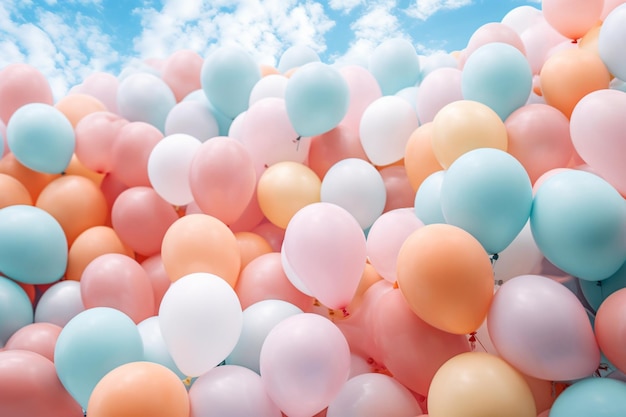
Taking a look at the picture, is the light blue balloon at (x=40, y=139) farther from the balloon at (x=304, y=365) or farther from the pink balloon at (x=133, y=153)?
the balloon at (x=304, y=365)

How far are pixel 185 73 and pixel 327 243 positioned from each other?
145cm

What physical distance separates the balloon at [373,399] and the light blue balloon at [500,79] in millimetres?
799

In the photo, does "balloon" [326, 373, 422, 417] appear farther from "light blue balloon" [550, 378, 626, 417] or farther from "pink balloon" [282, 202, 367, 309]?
"light blue balloon" [550, 378, 626, 417]

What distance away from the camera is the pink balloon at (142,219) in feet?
5.32

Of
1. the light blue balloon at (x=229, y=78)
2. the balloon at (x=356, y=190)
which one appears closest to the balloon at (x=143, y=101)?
the light blue balloon at (x=229, y=78)

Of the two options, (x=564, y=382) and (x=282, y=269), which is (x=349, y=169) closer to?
(x=282, y=269)

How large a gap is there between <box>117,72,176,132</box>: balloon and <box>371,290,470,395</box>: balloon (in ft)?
4.54

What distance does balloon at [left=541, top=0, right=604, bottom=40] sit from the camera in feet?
5.19

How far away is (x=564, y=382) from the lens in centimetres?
103

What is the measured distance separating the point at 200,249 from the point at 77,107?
1.09 m

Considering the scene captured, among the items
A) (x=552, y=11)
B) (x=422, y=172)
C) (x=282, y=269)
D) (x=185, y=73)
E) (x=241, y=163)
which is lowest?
(x=282, y=269)

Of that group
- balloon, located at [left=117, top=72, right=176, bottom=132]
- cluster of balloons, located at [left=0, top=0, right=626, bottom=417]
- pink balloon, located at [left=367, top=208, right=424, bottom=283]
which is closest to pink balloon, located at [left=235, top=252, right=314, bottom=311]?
cluster of balloons, located at [left=0, top=0, right=626, bottom=417]

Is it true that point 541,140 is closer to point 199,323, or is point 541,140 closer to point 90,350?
point 199,323

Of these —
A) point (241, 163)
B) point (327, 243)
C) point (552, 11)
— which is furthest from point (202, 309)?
point (552, 11)
